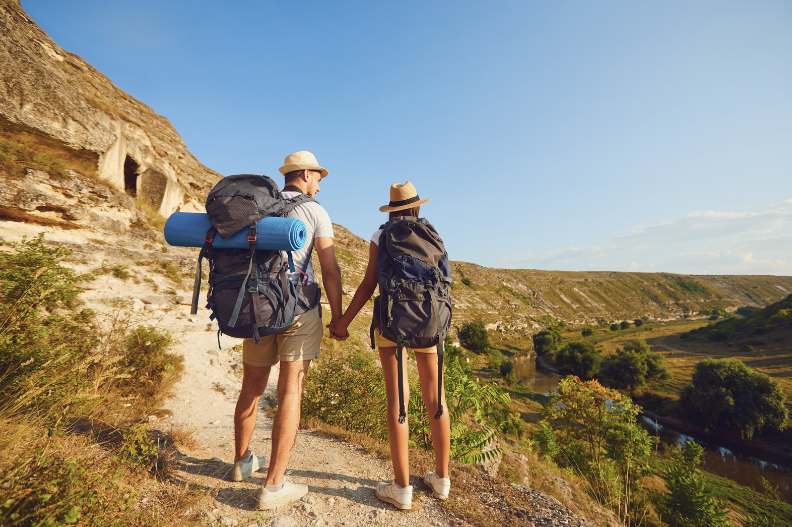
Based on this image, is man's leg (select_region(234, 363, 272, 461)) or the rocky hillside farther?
the rocky hillside

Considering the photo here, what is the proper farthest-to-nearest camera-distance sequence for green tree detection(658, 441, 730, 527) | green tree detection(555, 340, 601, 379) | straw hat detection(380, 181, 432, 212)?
green tree detection(555, 340, 601, 379) → green tree detection(658, 441, 730, 527) → straw hat detection(380, 181, 432, 212)

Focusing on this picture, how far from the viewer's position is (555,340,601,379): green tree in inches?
1916

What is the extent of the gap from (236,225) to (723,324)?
366 ft

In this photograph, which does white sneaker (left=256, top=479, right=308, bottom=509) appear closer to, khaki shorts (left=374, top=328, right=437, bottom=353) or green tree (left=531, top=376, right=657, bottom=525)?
khaki shorts (left=374, top=328, right=437, bottom=353)

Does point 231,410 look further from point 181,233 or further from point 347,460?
point 181,233

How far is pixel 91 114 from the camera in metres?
10.5

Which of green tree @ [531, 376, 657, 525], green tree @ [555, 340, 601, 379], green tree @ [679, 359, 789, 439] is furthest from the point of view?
green tree @ [555, 340, 601, 379]

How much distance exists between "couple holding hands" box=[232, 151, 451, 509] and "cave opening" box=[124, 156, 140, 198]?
15079 millimetres

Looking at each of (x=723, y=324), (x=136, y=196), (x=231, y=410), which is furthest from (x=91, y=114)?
(x=723, y=324)

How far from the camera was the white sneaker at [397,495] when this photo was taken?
2.46 metres

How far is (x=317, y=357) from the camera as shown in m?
2.47

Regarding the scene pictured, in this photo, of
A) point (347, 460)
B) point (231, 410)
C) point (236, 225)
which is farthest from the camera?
point (231, 410)

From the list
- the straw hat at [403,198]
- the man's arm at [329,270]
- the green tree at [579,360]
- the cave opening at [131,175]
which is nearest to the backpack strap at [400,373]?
the man's arm at [329,270]

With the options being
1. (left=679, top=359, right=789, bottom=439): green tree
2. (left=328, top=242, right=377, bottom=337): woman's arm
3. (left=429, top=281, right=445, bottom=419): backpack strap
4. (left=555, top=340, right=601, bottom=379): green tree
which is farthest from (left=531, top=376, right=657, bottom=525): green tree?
(left=555, top=340, right=601, bottom=379): green tree
